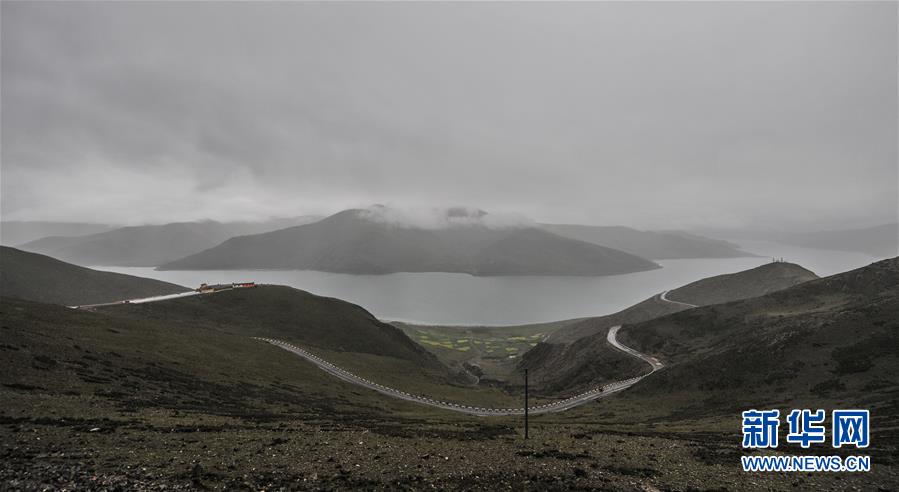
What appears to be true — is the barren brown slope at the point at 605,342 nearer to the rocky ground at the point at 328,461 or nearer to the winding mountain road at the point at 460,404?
the winding mountain road at the point at 460,404

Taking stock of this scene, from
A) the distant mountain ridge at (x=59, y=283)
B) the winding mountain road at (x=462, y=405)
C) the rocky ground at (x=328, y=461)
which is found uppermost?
the distant mountain ridge at (x=59, y=283)

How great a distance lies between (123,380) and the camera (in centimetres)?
3359

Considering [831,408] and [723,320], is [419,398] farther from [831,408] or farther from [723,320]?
[723,320]

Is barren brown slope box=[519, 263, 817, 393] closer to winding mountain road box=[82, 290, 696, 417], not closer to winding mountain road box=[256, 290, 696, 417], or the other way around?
winding mountain road box=[82, 290, 696, 417]

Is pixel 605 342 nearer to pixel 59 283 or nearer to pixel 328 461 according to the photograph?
pixel 328 461

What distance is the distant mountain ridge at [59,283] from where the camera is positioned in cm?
11875

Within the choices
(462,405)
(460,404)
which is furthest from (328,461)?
(460,404)

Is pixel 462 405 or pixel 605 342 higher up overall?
pixel 605 342

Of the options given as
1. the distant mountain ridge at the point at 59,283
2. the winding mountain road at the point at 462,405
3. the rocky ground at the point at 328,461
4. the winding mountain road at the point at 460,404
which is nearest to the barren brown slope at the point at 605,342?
the winding mountain road at the point at 460,404

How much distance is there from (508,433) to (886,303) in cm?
6670

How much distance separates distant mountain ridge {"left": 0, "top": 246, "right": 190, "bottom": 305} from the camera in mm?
118750

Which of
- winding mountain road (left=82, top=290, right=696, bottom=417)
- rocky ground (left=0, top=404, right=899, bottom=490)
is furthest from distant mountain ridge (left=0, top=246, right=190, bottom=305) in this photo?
rocky ground (left=0, top=404, right=899, bottom=490)

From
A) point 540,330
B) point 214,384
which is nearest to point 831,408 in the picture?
point 214,384

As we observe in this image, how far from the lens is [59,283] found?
129750 millimetres
